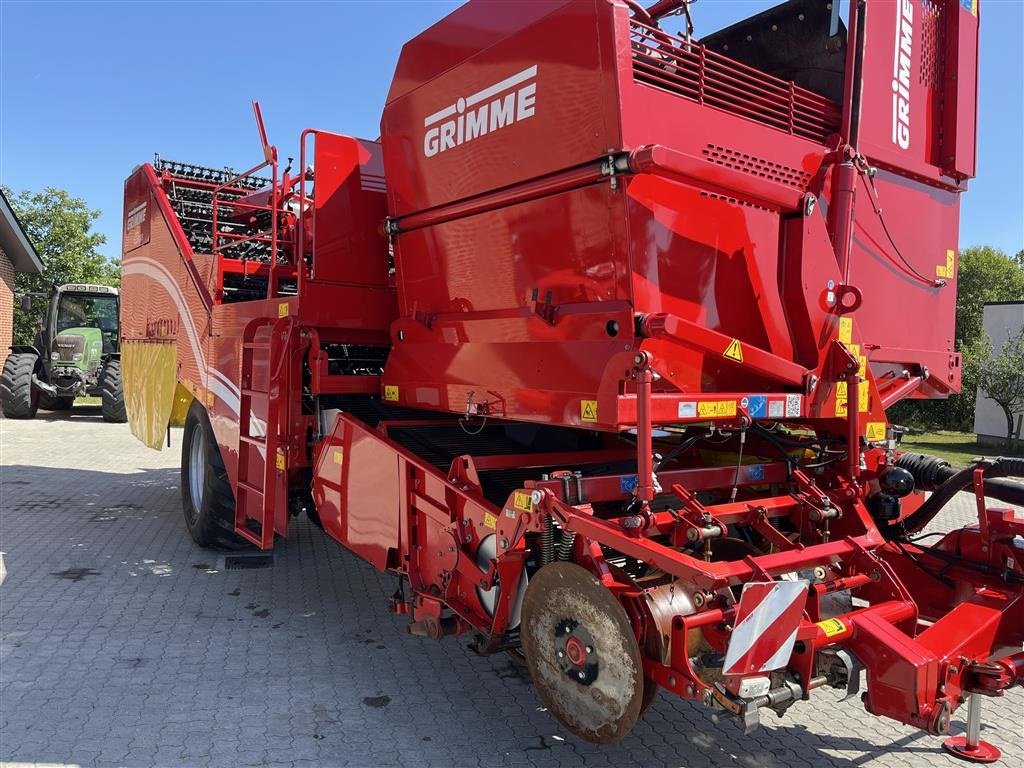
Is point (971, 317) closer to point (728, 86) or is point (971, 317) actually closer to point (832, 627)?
point (728, 86)

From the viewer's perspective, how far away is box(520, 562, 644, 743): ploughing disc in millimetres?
2689

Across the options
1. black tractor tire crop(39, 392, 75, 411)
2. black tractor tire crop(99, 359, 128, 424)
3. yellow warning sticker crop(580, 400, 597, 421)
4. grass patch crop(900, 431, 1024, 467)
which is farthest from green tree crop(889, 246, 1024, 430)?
black tractor tire crop(39, 392, 75, 411)

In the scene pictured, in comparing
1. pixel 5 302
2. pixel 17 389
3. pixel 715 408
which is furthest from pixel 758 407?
pixel 5 302

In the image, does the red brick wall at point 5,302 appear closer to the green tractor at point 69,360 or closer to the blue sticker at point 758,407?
the green tractor at point 69,360

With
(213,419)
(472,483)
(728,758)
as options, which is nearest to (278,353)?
(213,419)

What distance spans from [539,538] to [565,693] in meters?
0.60

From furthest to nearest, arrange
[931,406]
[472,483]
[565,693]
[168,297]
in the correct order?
[931,406] → [168,297] → [472,483] → [565,693]

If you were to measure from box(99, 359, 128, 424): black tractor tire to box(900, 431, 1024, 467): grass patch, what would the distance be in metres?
14.5

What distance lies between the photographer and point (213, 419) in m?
5.74

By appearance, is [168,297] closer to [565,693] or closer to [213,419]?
[213,419]

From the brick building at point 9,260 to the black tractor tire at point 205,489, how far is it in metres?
15.7

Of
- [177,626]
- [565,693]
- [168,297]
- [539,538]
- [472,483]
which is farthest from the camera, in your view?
[168,297]

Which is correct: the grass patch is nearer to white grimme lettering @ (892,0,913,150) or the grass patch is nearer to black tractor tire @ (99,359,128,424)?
white grimme lettering @ (892,0,913,150)

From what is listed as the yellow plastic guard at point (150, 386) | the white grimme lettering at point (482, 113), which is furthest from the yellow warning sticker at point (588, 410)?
the yellow plastic guard at point (150, 386)
